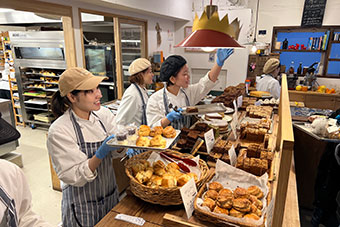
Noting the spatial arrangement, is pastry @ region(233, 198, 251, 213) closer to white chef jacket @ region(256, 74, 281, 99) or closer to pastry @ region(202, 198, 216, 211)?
pastry @ region(202, 198, 216, 211)

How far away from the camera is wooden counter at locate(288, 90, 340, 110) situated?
604 centimetres

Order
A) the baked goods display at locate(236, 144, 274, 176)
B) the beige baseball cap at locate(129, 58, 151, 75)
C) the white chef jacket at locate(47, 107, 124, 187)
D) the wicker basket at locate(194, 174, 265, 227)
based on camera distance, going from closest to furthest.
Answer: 1. the wicker basket at locate(194, 174, 265, 227)
2. the white chef jacket at locate(47, 107, 124, 187)
3. the baked goods display at locate(236, 144, 274, 176)
4. the beige baseball cap at locate(129, 58, 151, 75)

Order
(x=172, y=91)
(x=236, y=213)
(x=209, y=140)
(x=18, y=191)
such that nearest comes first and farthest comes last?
(x=18, y=191)
(x=236, y=213)
(x=209, y=140)
(x=172, y=91)

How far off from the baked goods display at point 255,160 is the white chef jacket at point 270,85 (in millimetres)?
3171

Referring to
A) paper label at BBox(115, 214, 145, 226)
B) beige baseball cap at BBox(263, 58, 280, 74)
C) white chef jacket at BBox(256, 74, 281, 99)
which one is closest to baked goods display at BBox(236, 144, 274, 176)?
paper label at BBox(115, 214, 145, 226)

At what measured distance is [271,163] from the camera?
1.73m

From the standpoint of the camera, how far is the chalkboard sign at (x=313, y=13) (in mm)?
6023

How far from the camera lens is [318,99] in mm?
6199

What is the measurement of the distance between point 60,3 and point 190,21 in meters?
4.28

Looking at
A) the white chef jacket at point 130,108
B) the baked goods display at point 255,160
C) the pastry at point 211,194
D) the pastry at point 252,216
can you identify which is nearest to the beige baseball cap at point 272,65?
the white chef jacket at point 130,108

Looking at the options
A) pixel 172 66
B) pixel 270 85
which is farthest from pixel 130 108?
pixel 270 85

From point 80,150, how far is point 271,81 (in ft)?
13.8

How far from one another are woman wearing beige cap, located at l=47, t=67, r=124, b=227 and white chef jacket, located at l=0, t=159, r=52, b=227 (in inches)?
14.7

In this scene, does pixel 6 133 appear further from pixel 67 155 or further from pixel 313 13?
pixel 313 13
